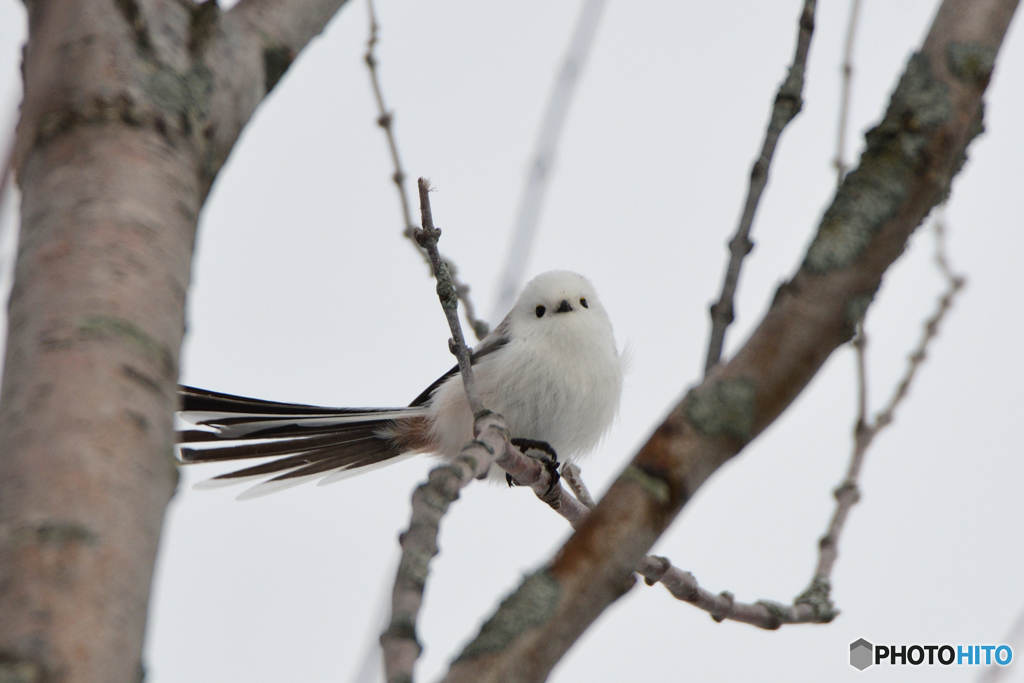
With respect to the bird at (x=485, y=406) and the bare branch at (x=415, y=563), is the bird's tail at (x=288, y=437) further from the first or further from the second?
the bare branch at (x=415, y=563)

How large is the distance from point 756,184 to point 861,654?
207 cm

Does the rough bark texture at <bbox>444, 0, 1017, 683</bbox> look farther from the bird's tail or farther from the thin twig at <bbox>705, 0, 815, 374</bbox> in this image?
the bird's tail

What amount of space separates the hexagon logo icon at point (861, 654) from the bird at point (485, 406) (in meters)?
0.98

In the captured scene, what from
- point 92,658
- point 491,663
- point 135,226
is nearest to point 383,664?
point 491,663

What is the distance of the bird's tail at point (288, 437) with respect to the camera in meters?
2.52

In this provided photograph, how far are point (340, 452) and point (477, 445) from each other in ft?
6.28

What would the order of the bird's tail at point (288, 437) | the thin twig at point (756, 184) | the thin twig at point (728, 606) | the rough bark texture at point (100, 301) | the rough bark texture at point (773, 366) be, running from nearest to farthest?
1. the rough bark texture at point (100, 301)
2. the rough bark texture at point (773, 366)
3. the thin twig at point (756, 184)
4. the thin twig at point (728, 606)
5. the bird's tail at point (288, 437)

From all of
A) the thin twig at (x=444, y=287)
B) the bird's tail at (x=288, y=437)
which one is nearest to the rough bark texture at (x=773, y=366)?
the thin twig at (x=444, y=287)

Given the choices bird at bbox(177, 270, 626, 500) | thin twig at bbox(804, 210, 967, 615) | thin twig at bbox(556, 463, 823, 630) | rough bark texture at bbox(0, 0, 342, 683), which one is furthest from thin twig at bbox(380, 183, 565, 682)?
bird at bbox(177, 270, 626, 500)

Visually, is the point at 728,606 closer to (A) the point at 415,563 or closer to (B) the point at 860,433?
(B) the point at 860,433

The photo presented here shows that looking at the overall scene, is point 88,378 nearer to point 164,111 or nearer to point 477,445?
point 164,111

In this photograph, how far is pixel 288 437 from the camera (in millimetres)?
2852

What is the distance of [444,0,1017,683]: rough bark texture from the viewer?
0.73 meters

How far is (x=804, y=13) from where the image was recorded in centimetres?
111
